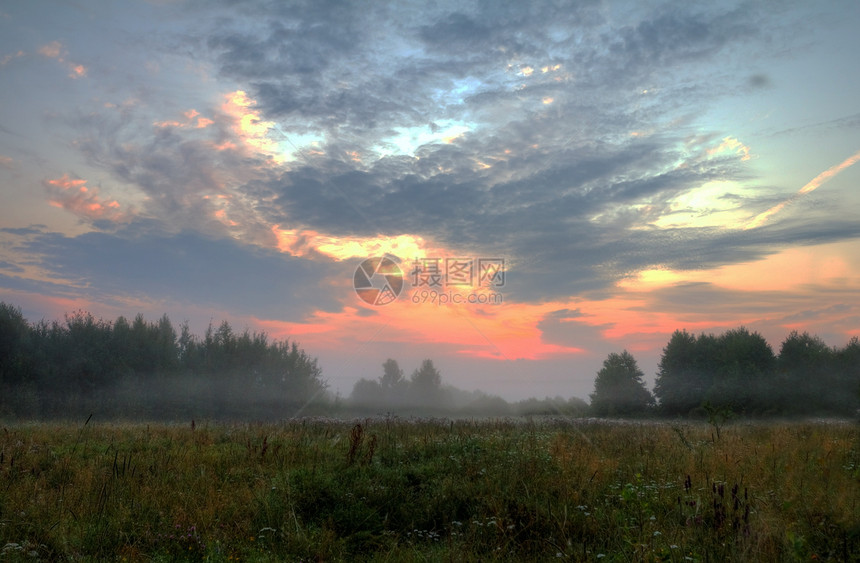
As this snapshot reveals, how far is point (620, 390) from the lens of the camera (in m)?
46.8

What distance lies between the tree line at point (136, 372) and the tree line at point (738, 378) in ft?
99.6

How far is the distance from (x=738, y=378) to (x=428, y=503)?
43.5 meters

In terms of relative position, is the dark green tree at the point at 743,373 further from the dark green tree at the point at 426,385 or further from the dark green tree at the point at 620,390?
the dark green tree at the point at 426,385

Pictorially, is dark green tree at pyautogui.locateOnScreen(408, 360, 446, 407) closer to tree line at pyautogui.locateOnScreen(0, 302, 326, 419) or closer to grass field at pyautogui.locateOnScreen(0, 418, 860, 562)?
tree line at pyautogui.locateOnScreen(0, 302, 326, 419)

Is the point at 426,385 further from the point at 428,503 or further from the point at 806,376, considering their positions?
the point at 428,503

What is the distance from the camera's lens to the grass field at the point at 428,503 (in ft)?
18.6

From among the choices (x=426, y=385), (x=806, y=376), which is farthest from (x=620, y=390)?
(x=426, y=385)

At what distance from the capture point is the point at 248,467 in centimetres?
914

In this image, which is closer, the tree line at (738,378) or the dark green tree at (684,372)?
the tree line at (738,378)

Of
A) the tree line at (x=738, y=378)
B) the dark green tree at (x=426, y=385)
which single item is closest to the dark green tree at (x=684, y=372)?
the tree line at (x=738, y=378)

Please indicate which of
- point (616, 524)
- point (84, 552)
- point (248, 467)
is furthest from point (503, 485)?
point (84, 552)

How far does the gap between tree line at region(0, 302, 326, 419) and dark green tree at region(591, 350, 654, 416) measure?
2825 cm

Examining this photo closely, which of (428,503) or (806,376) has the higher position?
(806,376)

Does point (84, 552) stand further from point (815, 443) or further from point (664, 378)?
point (664, 378)
